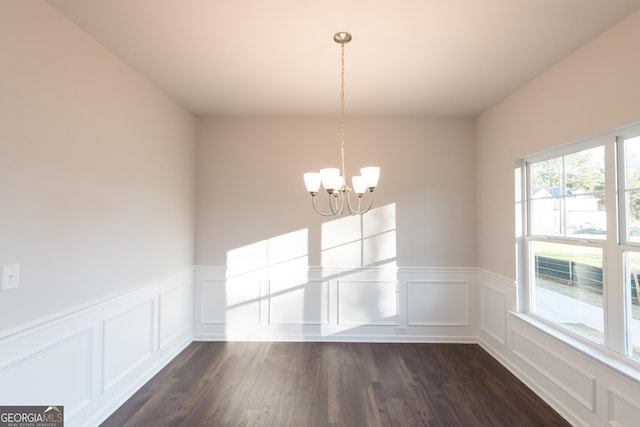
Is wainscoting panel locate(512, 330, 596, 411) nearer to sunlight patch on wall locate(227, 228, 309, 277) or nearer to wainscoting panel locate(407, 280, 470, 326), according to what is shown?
wainscoting panel locate(407, 280, 470, 326)

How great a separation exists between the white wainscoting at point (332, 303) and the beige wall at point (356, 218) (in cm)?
18

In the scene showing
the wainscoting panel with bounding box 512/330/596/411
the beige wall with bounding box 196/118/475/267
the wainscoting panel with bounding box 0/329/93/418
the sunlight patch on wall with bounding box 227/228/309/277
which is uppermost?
the beige wall with bounding box 196/118/475/267

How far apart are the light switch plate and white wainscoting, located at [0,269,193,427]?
0.84 ft

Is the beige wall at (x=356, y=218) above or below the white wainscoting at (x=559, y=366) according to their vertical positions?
above

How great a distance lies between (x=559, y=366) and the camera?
2484 millimetres

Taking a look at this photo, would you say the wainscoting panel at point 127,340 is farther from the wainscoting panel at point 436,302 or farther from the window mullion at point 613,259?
the window mullion at point 613,259

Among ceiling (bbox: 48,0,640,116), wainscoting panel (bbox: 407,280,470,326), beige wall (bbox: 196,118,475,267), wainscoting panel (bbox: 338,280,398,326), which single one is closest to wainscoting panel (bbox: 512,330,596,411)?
wainscoting panel (bbox: 407,280,470,326)

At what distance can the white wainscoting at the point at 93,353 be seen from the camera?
69.1 inches

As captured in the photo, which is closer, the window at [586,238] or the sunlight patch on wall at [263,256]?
the window at [586,238]

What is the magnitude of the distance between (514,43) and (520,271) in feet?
6.92

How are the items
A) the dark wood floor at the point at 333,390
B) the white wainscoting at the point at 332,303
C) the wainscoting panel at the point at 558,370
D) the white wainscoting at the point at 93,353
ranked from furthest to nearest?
the white wainscoting at the point at 332,303 < the dark wood floor at the point at 333,390 < the wainscoting panel at the point at 558,370 < the white wainscoting at the point at 93,353

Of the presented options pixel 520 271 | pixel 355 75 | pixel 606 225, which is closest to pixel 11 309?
pixel 355 75

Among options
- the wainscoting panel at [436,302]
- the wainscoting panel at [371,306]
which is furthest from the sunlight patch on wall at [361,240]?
the wainscoting panel at [436,302]

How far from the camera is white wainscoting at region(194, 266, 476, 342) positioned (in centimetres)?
389
